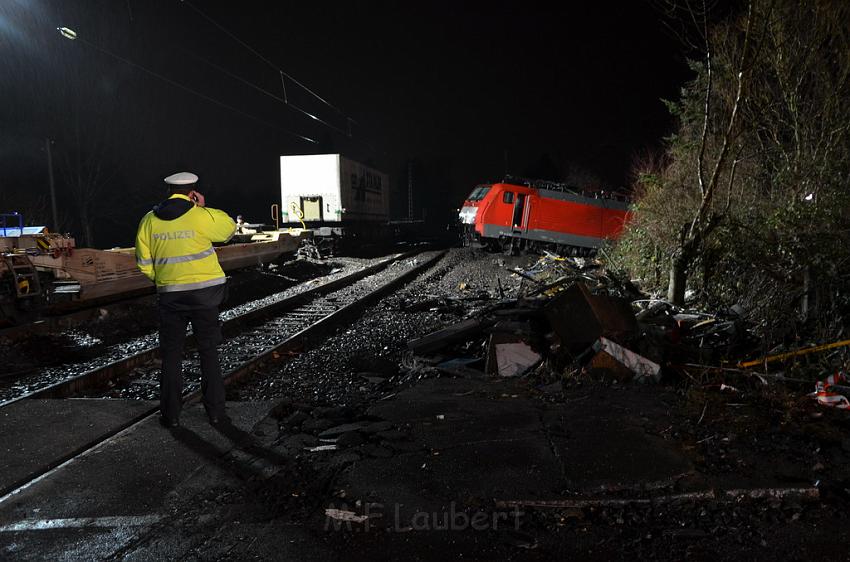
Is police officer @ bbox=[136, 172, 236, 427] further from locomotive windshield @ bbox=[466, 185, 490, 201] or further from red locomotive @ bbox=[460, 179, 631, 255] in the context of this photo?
locomotive windshield @ bbox=[466, 185, 490, 201]

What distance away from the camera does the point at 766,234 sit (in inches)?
307

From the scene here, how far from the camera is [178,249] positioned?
392cm

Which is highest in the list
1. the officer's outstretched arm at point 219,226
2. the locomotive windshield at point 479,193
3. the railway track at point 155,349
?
the locomotive windshield at point 479,193

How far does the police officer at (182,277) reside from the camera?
3.93 meters

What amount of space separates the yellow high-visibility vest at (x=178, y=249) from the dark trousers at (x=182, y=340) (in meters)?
0.09

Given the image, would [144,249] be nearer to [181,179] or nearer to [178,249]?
[178,249]

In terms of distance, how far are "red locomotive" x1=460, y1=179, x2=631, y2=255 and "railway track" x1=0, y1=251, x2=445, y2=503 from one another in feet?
23.8

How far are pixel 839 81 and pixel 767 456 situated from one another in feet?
30.9

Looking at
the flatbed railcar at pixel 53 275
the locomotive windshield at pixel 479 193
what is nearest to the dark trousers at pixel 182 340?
the flatbed railcar at pixel 53 275

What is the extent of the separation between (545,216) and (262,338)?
49.0 ft

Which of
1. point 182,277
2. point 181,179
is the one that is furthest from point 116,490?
point 181,179

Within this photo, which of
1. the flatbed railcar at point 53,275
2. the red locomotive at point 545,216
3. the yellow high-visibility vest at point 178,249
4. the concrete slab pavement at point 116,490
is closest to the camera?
the concrete slab pavement at point 116,490

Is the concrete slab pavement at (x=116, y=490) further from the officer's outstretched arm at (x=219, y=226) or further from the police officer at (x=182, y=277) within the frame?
the officer's outstretched arm at (x=219, y=226)

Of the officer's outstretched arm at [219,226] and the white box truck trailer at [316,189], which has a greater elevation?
the white box truck trailer at [316,189]
